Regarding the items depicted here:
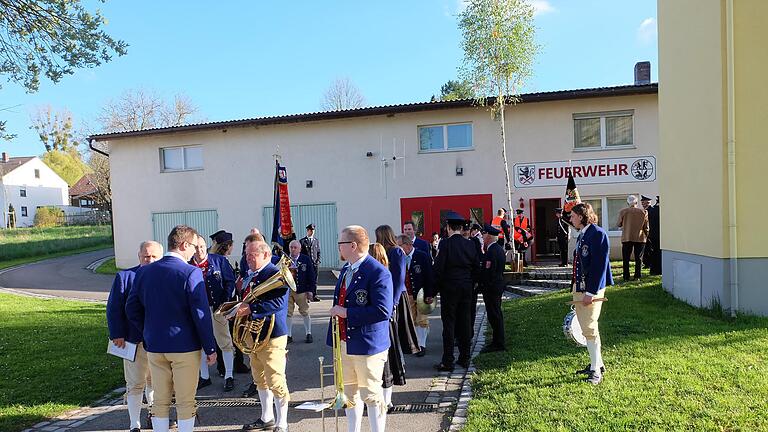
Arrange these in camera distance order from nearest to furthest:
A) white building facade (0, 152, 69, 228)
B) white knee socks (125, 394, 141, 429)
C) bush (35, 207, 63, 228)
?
white knee socks (125, 394, 141, 429) < bush (35, 207, 63, 228) < white building facade (0, 152, 69, 228)

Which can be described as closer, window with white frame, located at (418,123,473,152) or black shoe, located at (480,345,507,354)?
black shoe, located at (480,345,507,354)

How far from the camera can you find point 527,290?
12.4 m

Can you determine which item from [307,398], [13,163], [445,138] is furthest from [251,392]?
[13,163]

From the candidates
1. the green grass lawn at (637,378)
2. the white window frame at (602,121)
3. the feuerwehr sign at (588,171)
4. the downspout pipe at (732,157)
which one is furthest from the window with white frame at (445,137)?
the green grass lawn at (637,378)

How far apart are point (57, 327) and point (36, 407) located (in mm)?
4978

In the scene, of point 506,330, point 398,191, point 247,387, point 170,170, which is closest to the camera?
point 247,387

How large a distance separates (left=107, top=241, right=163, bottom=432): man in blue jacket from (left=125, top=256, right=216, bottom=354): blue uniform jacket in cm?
61

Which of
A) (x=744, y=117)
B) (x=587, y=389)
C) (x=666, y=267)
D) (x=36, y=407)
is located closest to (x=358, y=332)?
(x=587, y=389)

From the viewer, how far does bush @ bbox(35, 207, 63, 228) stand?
4859 centimetres

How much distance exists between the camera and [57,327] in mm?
9914

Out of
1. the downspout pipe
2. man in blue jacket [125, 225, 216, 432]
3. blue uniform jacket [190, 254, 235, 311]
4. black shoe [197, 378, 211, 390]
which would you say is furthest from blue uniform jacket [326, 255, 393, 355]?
the downspout pipe

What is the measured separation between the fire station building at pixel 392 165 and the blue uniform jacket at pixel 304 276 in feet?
31.1

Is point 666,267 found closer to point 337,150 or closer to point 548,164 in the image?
point 548,164

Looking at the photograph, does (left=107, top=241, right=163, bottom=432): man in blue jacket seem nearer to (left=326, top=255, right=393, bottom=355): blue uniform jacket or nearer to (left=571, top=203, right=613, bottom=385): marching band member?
(left=326, top=255, right=393, bottom=355): blue uniform jacket
